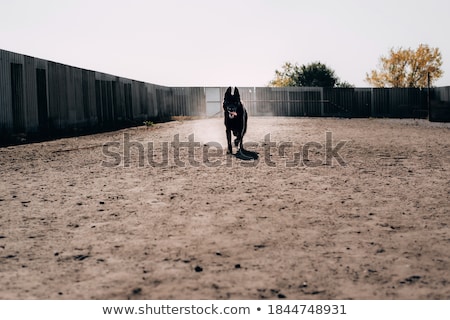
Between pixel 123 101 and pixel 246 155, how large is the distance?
14639mm

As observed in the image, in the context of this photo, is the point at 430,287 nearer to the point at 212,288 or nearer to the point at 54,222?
the point at 212,288

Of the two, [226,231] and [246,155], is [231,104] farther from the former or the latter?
[226,231]

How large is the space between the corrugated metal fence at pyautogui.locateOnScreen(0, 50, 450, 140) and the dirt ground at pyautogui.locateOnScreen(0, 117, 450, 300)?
6360mm

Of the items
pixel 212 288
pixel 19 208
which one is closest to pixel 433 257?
pixel 212 288

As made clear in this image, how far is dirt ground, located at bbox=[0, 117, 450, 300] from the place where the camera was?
2.50 meters

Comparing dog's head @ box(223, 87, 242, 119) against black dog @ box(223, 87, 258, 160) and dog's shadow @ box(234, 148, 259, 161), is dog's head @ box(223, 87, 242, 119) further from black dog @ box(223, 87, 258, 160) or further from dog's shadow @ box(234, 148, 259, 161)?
dog's shadow @ box(234, 148, 259, 161)

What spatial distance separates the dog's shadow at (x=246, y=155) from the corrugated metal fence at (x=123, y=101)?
24.4 ft

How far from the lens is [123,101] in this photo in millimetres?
21500

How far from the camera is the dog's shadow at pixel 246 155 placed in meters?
8.08

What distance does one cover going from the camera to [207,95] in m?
32.1

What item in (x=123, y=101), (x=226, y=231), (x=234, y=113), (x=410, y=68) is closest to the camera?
(x=226, y=231)

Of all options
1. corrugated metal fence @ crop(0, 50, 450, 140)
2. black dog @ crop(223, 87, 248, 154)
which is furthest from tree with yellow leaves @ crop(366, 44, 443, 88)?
black dog @ crop(223, 87, 248, 154)

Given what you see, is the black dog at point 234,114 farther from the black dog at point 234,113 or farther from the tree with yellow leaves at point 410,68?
the tree with yellow leaves at point 410,68

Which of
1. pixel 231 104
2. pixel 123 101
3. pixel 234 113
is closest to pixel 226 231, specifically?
pixel 234 113
